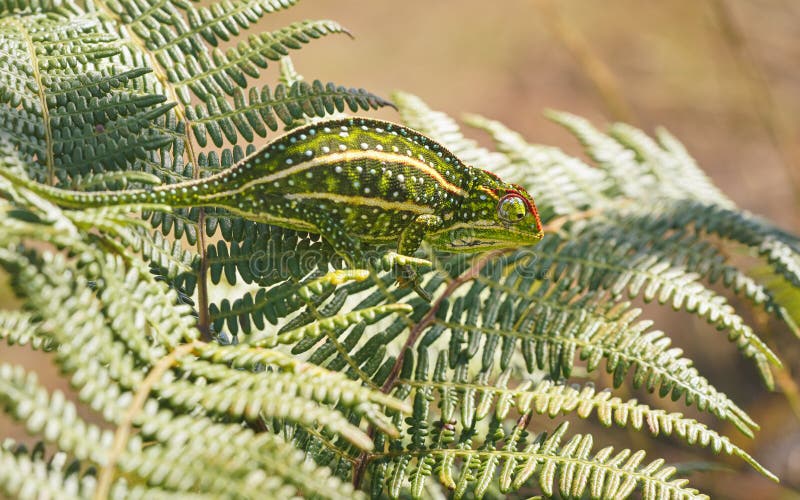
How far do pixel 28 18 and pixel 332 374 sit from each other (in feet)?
5.14

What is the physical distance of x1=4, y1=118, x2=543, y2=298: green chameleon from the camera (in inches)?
84.9

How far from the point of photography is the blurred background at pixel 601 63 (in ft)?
28.5

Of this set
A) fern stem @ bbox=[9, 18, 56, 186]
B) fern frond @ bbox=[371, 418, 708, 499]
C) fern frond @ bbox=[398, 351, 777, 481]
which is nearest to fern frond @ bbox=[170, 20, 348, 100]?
fern stem @ bbox=[9, 18, 56, 186]

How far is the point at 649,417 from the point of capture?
74.7 inches

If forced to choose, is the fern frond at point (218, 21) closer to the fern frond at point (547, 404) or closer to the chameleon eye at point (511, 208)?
the chameleon eye at point (511, 208)

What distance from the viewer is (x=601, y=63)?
8031 mm

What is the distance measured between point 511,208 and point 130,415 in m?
1.67

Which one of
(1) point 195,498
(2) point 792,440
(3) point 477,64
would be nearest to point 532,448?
(1) point 195,498

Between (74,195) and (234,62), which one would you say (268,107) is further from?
(74,195)

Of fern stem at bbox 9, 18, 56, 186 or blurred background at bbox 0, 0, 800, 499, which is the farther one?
blurred background at bbox 0, 0, 800, 499

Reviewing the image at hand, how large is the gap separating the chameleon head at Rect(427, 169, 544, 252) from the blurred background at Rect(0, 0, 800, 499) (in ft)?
15.2

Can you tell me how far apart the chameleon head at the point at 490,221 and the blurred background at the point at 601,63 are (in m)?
4.63

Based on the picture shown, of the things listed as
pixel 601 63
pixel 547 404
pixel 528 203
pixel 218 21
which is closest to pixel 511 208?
pixel 528 203

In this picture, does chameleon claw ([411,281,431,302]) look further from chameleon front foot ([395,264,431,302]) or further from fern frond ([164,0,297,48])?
fern frond ([164,0,297,48])
